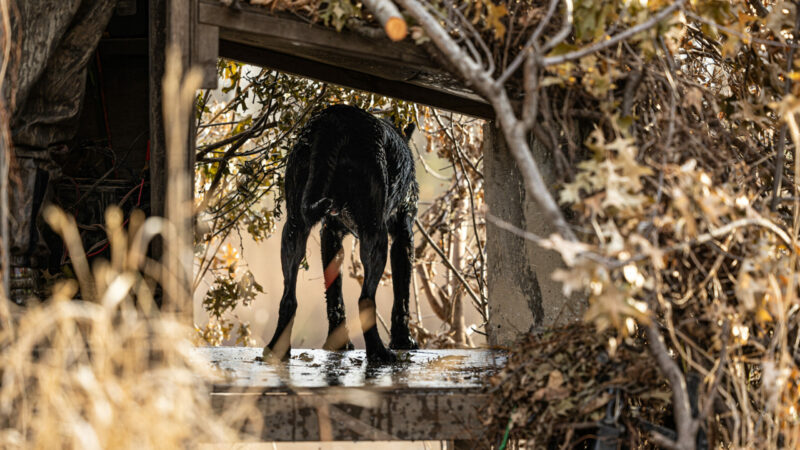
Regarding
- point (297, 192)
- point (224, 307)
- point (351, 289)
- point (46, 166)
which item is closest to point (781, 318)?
point (297, 192)

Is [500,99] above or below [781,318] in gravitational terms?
above

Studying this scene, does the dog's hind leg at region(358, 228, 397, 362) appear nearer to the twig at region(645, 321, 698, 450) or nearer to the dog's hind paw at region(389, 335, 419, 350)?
the dog's hind paw at region(389, 335, 419, 350)

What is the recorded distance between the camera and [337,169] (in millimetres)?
5289

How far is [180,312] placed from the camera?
3.90m

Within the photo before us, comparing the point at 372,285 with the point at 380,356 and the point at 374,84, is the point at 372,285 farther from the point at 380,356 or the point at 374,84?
the point at 374,84

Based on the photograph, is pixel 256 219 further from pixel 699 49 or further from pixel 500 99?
pixel 500 99

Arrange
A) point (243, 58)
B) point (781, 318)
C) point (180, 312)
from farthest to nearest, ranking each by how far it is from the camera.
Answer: point (243, 58)
point (180, 312)
point (781, 318)

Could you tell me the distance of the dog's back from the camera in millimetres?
5223

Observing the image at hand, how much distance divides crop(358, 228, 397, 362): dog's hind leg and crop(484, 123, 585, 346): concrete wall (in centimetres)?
85

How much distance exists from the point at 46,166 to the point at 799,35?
156 inches

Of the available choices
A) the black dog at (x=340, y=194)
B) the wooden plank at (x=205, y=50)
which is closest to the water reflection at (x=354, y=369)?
the black dog at (x=340, y=194)

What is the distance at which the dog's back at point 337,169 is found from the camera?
17.1 ft

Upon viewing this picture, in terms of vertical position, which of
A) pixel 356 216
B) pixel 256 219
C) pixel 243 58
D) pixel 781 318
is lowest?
pixel 781 318

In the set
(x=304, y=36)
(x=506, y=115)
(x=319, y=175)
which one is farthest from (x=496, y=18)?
(x=319, y=175)
